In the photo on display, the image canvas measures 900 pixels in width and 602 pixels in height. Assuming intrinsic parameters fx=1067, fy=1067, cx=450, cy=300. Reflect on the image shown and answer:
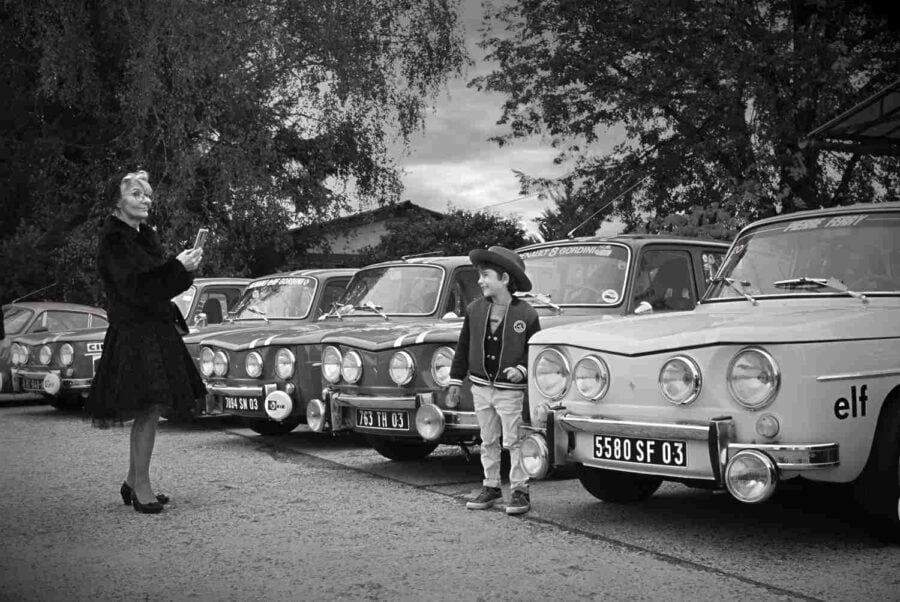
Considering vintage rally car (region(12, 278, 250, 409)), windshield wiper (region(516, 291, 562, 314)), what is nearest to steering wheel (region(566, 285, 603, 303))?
windshield wiper (region(516, 291, 562, 314))

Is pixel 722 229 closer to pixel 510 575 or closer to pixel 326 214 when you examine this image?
pixel 510 575

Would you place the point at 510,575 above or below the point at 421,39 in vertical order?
below

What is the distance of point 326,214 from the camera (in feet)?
77.8

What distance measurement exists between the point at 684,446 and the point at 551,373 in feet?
3.16

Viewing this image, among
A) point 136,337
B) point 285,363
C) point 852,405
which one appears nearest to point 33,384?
point 285,363

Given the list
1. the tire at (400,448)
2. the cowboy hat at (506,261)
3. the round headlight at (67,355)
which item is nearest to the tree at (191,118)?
the round headlight at (67,355)

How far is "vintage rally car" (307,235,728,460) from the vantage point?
706 centimetres

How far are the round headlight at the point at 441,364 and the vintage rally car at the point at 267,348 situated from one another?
1.83m

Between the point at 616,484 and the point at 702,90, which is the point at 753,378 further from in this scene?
the point at 702,90

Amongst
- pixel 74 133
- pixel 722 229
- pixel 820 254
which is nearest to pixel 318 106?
pixel 74 133

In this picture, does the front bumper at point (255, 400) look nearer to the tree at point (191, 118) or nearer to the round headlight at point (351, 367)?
the round headlight at point (351, 367)

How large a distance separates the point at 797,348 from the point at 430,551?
1929mm

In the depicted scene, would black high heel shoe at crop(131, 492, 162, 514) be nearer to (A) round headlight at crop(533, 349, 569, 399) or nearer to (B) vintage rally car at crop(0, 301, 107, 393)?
(A) round headlight at crop(533, 349, 569, 399)

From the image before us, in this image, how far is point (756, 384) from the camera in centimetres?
470
